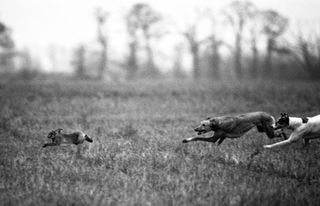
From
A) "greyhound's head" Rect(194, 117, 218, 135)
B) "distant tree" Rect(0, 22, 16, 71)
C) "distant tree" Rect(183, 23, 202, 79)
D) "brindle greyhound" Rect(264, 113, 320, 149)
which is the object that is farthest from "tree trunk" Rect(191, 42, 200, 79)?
"greyhound's head" Rect(194, 117, 218, 135)

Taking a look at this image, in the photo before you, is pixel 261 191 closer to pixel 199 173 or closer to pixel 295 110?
pixel 199 173

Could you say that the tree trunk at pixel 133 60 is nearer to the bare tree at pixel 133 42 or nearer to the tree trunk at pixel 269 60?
the bare tree at pixel 133 42

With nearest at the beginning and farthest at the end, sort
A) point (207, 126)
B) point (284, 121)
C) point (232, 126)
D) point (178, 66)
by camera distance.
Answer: point (207, 126) → point (284, 121) → point (232, 126) → point (178, 66)

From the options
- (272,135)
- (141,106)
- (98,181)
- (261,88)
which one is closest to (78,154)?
(98,181)

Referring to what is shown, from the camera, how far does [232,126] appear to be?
799 cm

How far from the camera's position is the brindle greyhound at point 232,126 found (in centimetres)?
779

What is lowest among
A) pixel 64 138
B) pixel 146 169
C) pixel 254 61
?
pixel 146 169

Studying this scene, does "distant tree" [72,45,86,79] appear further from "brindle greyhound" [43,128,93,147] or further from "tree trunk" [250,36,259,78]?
"brindle greyhound" [43,128,93,147]

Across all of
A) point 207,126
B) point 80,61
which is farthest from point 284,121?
point 80,61

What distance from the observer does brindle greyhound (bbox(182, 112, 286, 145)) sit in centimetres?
779

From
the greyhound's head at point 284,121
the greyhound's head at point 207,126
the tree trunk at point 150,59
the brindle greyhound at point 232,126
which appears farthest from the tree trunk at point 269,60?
the greyhound's head at point 207,126

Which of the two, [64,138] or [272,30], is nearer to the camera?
[64,138]

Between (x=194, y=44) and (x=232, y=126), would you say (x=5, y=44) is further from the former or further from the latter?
(x=232, y=126)

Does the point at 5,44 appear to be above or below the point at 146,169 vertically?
above
